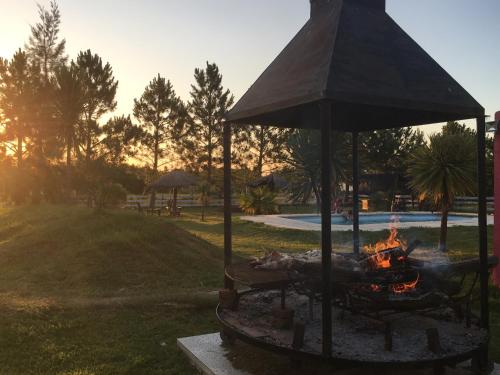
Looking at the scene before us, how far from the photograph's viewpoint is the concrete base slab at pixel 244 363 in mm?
3629

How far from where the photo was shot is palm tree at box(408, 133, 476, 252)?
9.80 meters

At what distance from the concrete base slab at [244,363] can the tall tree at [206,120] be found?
117 feet

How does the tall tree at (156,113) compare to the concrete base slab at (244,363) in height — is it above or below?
above

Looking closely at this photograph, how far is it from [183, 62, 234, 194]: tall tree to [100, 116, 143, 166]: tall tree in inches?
374

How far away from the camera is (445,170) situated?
9891 millimetres

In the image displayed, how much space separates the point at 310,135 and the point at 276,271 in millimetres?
19278

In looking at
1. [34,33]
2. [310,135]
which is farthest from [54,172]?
[310,135]

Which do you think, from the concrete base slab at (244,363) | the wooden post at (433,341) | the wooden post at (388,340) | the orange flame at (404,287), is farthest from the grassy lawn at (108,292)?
the wooden post at (388,340)

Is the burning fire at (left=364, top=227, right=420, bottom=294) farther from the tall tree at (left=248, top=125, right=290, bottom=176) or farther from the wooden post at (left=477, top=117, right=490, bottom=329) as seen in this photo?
the tall tree at (left=248, top=125, right=290, bottom=176)

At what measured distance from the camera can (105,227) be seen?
1001 centimetres

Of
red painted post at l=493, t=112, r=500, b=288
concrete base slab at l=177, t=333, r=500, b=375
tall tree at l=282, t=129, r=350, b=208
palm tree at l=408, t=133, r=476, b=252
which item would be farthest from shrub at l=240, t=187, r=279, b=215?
concrete base slab at l=177, t=333, r=500, b=375

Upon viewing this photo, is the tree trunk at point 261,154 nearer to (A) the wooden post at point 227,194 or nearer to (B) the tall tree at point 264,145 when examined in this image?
(B) the tall tree at point 264,145

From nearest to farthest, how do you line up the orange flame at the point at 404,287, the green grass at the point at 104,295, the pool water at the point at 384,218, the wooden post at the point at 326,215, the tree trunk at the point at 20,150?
the wooden post at the point at 326,215
the orange flame at the point at 404,287
the green grass at the point at 104,295
the pool water at the point at 384,218
the tree trunk at the point at 20,150

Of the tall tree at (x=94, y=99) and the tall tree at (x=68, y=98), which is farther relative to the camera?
the tall tree at (x=94, y=99)
